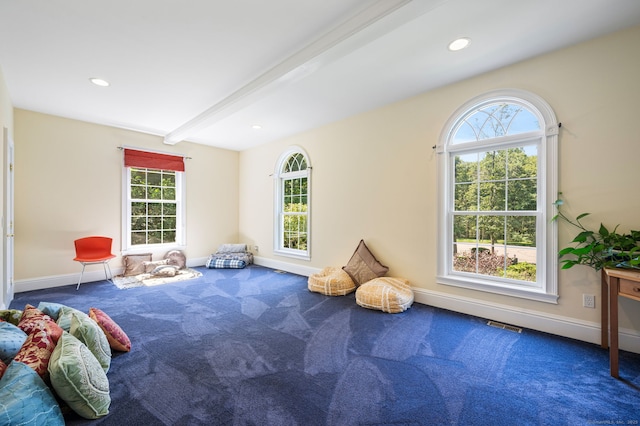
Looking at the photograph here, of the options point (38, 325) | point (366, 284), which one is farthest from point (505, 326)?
point (38, 325)

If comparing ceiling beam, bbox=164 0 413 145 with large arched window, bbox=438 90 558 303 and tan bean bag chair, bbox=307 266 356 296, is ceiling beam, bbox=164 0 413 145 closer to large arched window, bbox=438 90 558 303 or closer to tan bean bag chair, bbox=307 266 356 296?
large arched window, bbox=438 90 558 303

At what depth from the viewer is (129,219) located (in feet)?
16.1

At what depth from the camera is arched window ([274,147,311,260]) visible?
5.06 meters

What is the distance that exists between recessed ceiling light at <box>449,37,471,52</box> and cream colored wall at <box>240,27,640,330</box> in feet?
2.35

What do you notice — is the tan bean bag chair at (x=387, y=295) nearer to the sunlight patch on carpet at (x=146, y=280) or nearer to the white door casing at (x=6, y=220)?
the sunlight patch on carpet at (x=146, y=280)

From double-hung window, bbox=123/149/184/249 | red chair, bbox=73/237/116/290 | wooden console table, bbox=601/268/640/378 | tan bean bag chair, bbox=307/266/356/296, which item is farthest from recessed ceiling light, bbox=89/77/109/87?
wooden console table, bbox=601/268/640/378

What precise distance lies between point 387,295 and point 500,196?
5.52 ft

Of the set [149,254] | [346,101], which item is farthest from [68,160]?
[346,101]

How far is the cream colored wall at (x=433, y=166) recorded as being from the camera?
2.31 m

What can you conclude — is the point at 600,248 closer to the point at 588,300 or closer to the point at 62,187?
the point at 588,300

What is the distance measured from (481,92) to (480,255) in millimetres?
1830

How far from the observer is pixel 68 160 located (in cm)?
431

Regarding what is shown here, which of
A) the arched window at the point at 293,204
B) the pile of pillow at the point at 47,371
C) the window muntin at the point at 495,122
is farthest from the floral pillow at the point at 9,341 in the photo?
the window muntin at the point at 495,122

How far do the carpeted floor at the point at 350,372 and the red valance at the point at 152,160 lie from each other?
8.88 feet
